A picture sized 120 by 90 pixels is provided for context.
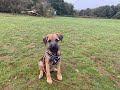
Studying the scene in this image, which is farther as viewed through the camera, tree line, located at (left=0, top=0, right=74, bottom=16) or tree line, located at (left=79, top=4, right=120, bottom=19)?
tree line, located at (left=79, top=4, right=120, bottom=19)

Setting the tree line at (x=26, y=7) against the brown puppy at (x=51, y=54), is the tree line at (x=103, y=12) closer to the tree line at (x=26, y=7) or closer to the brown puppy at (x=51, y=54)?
the tree line at (x=26, y=7)

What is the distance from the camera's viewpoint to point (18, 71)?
19.5 ft

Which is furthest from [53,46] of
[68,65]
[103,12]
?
[103,12]

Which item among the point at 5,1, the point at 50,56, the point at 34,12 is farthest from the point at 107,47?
the point at 5,1

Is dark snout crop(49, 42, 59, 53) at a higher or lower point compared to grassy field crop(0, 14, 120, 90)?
higher

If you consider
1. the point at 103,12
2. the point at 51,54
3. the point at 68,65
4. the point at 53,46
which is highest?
the point at 53,46

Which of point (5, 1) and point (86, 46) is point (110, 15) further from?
point (86, 46)

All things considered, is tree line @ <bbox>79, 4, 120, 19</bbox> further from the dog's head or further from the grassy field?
the dog's head

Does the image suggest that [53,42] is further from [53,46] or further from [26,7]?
[26,7]

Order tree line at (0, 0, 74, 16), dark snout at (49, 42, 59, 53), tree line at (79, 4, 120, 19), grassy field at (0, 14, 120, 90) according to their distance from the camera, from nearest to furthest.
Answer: dark snout at (49, 42, 59, 53) < grassy field at (0, 14, 120, 90) < tree line at (0, 0, 74, 16) < tree line at (79, 4, 120, 19)

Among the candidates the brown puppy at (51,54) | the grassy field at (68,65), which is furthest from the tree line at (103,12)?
the brown puppy at (51,54)

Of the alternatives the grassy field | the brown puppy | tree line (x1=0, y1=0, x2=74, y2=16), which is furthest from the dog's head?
tree line (x1=0, y1=0, x2=74, y2=16)

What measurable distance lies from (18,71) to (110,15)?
1276 inches

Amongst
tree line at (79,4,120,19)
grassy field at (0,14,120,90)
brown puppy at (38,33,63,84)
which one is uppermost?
brown puppy at (38,33,63,84)
